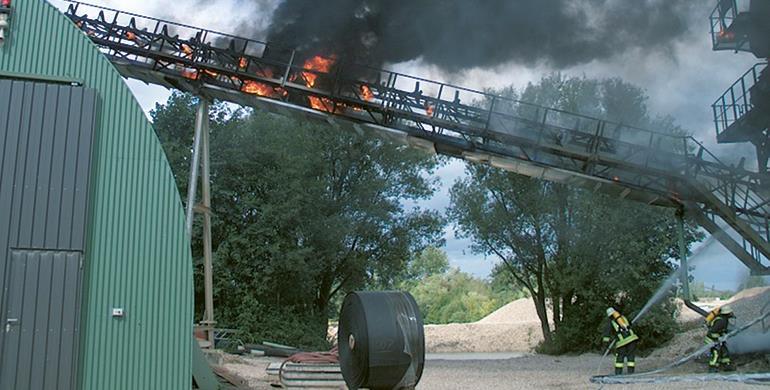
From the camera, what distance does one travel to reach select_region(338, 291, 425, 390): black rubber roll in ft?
29.7

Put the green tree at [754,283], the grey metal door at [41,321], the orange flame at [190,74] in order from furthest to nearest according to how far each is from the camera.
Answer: the green tree at [754,283] → the orange flame at [190,74] → the grey metal door at [41,321]

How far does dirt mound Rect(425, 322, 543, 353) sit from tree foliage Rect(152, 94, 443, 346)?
29.2 feet

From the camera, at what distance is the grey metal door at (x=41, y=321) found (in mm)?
8695

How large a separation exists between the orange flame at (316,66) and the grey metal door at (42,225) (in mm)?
7215

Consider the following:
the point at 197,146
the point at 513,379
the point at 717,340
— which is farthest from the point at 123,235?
the point at 717,340

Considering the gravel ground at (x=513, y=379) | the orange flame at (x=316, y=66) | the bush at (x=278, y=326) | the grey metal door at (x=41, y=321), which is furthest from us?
the bush at (x=278, y=326)

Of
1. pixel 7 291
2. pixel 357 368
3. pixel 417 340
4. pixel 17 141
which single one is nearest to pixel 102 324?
pixel 7 291

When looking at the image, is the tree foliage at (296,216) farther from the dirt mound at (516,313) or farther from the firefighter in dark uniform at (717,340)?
the dirt mound at (516,313)

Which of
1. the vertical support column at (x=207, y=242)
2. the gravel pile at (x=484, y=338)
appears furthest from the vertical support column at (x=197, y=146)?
the gravel pile at (x=484, y=338)

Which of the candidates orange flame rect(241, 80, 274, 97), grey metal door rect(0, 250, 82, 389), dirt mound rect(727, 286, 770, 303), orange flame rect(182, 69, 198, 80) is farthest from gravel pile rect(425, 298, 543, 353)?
grey metal door rect(0, 250, 82, 389)

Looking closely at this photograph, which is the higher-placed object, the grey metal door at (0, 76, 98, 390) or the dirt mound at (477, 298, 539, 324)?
the grey metal door at (0, 76, 98, 390)

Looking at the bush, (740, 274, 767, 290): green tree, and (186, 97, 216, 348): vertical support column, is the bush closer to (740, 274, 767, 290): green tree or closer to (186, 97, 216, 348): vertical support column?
A: (186, 97, 216, 348): vertical support column

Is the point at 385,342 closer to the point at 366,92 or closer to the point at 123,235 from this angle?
the point at 123,235

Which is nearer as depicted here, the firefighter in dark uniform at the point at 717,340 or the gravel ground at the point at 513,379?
the gravel ground at the point at 513,379
